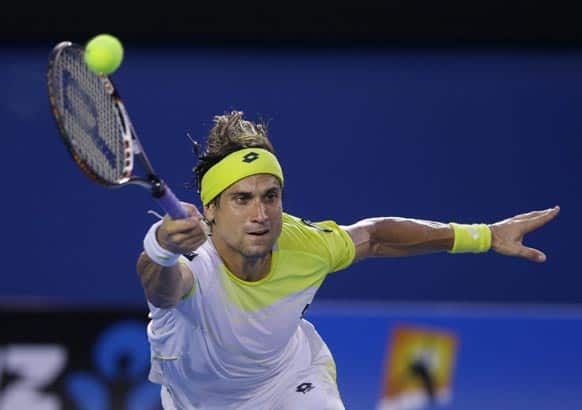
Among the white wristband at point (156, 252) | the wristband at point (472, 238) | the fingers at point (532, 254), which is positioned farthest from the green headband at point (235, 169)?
the fingers at point (532, 254)

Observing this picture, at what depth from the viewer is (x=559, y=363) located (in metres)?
7.12

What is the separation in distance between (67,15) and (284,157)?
1.81 metres

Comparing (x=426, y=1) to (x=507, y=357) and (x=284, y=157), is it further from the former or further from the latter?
(x=507, y=357)

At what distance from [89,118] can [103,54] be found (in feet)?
1.38

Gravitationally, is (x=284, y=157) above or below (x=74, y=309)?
above

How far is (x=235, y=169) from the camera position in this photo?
5.36 meters

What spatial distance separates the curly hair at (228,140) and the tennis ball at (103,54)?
48.4 inches

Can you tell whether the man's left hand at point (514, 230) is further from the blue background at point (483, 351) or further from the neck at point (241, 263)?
the blue background at point (483, 351)

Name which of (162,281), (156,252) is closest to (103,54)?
(156,252)

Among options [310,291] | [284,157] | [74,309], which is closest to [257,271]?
[310,291]

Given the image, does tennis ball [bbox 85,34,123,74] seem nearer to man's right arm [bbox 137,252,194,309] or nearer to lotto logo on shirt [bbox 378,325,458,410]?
man's right arm [bbox 137,252,194,309]

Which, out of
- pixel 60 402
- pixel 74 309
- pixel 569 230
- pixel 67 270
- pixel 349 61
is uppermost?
pixel 349 61

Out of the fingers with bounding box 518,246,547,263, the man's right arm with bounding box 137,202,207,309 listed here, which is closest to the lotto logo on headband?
the man's right arm with bounding box 137,202,207,309

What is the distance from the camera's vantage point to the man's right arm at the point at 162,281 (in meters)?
4.66
